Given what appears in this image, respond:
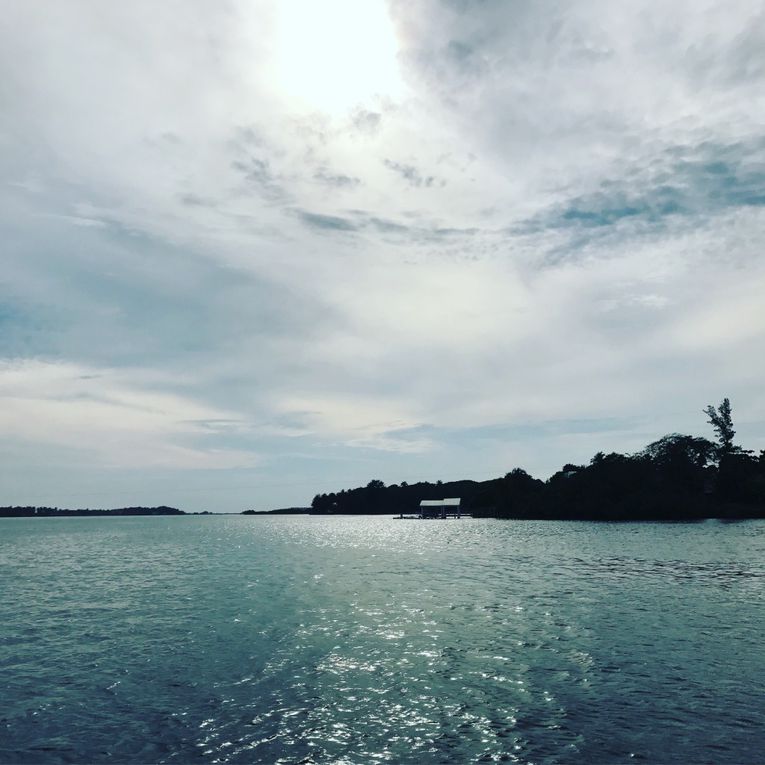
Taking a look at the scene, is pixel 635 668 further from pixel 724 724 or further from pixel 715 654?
pixel 724 724

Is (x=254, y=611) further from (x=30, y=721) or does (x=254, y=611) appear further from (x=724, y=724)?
(x=724, y=724)

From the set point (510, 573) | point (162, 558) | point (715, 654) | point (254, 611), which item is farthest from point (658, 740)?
point (162, 558)

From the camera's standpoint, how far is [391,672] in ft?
87.2

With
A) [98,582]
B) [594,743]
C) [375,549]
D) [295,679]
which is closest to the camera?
[594,743]

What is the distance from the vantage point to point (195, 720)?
2119 centimetres

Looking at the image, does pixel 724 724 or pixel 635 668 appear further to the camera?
pixel 635 668

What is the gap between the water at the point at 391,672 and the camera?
1872cm

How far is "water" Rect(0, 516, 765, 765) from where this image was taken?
18.7m

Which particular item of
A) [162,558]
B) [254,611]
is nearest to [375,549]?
[162,558]

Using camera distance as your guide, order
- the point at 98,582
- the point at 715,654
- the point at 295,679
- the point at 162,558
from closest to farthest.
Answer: the point at 295,679, the point at 715,654, the point at 98,582, the point at 162,558

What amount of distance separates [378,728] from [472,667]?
8552 mm

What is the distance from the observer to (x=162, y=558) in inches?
3824

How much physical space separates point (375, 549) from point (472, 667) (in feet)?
277

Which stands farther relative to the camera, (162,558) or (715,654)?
(162,558)
